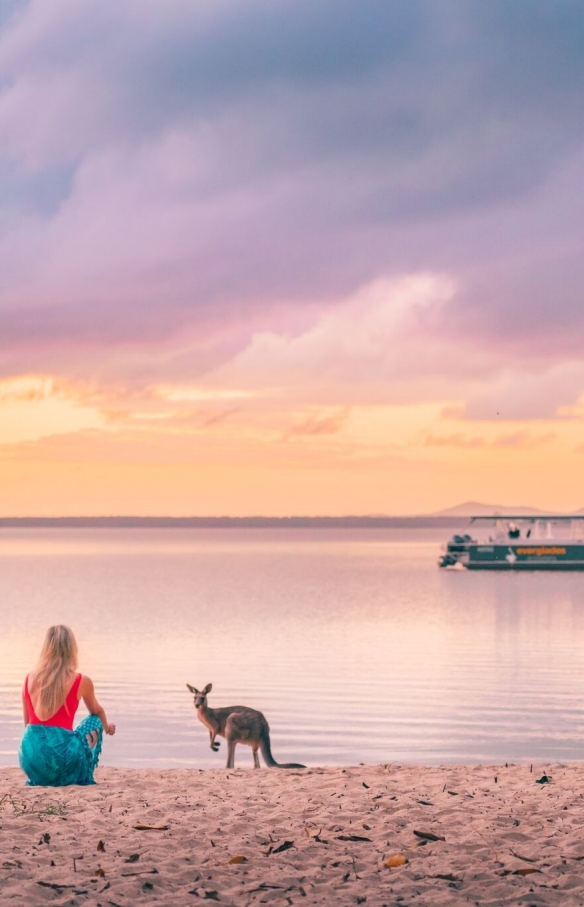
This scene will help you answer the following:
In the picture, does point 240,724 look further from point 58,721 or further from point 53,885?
point 53,885

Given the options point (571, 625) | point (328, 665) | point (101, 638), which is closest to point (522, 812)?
point (328, 665)

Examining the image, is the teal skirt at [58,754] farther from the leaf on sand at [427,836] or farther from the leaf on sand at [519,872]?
the leaf on sand at [519,872]

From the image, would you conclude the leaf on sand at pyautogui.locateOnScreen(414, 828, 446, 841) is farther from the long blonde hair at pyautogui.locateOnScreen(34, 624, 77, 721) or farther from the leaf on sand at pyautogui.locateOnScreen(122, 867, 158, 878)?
the long blonde hair at pyautogui.locateOnScreen(34, 624, 77, 721)

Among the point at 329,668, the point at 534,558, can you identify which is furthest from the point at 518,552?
the point at 329,668

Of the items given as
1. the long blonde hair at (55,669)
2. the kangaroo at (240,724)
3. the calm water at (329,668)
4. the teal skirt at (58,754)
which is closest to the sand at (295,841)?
the teal skirt at (58,754)

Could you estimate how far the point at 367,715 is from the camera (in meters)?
20.2

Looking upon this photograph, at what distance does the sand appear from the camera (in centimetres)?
718

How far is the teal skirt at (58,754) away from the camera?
34.7 feet

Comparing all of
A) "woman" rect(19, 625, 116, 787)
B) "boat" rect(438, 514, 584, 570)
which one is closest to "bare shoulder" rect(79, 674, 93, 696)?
"woman" rect(19, 625, 116, 787)

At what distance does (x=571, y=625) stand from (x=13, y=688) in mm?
27805

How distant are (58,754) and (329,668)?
18292 millimetres

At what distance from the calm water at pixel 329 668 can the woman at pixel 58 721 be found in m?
4.84

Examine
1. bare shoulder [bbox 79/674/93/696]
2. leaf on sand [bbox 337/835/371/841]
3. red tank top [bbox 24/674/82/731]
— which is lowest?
leaf on sand [bbox 337/835/371/841]

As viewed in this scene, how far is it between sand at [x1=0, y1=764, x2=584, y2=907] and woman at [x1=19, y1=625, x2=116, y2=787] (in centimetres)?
33
